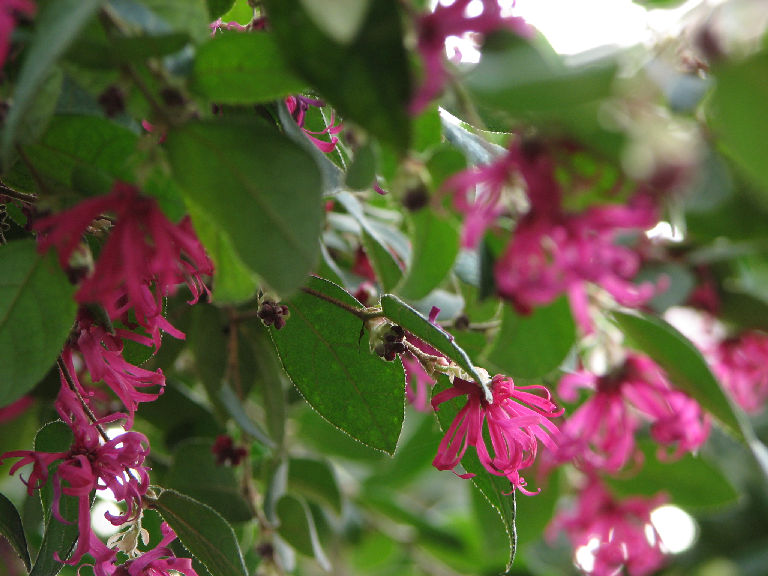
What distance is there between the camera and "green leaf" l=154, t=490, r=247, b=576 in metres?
0.79

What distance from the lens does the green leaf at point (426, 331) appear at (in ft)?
2.24

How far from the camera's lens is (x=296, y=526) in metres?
1.13

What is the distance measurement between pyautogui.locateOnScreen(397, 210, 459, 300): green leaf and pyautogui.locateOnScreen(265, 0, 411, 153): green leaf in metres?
0.13

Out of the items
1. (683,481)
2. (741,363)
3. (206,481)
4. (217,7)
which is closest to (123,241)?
(217,7)

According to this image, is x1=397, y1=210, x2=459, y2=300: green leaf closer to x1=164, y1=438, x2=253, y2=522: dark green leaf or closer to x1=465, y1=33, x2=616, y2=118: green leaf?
x1=465, y1=33, x2=616, y2=118: green leaf

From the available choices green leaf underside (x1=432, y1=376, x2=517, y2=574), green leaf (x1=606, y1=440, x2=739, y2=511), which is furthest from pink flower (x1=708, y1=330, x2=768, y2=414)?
green leaf underside (x1=432, y1=376, x2=517, y2=574)

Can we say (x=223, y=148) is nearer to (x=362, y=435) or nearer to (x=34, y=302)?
(x=34, y=302)

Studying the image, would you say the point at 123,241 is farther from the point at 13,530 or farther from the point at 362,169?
the point at 13,530

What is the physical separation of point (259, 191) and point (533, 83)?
17 centimetres

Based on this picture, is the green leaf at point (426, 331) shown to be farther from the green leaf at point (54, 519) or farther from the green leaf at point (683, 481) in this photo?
the green leaf at point (683, 481)

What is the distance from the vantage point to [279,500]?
114 cm

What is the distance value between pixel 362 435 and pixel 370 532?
1157 mm

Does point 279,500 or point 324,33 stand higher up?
point 324,33

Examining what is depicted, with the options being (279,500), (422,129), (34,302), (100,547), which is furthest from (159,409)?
(422,129)
